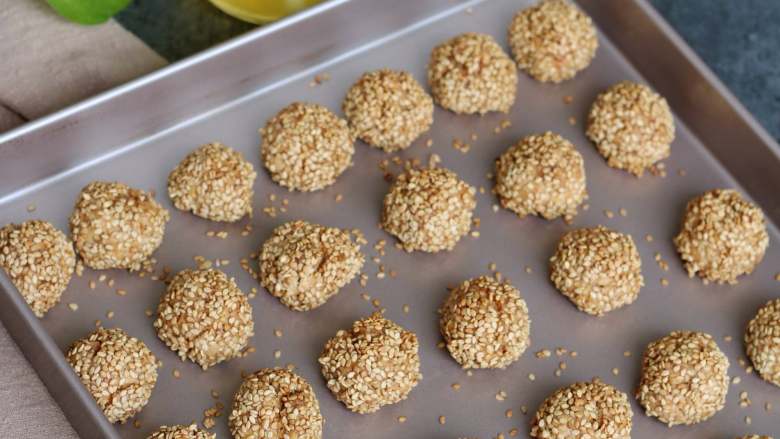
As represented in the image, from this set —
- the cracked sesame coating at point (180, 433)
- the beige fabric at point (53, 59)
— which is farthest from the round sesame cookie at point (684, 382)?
the beige fabric at point (53, 59)

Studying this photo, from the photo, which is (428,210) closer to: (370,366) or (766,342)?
(370,366)

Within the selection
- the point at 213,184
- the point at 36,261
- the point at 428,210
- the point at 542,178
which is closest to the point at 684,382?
the point at 542,178

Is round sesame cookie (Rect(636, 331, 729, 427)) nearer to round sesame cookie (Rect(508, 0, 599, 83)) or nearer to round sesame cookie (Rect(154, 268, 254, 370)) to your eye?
round sesame cookie (Rect(508, 0, 599, 83))

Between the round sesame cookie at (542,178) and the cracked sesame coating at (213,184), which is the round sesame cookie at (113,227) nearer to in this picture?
the cracked sesame coating at (213,184)

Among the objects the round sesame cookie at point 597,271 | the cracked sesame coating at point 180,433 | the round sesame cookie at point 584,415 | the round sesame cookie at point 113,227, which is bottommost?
the round sesame cookie at point 584,415

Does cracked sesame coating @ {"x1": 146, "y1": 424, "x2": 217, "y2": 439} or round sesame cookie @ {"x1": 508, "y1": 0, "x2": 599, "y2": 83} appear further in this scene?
round sesame cookie @ {"x1": 508, "y1": 0, "x2": 599, "y2": 83}

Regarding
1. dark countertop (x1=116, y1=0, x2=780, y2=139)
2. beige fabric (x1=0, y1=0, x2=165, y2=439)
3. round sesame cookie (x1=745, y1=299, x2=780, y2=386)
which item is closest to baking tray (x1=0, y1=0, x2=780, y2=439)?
round sesame cookie (x1=745, y1=299, x2=780, y2=386)
